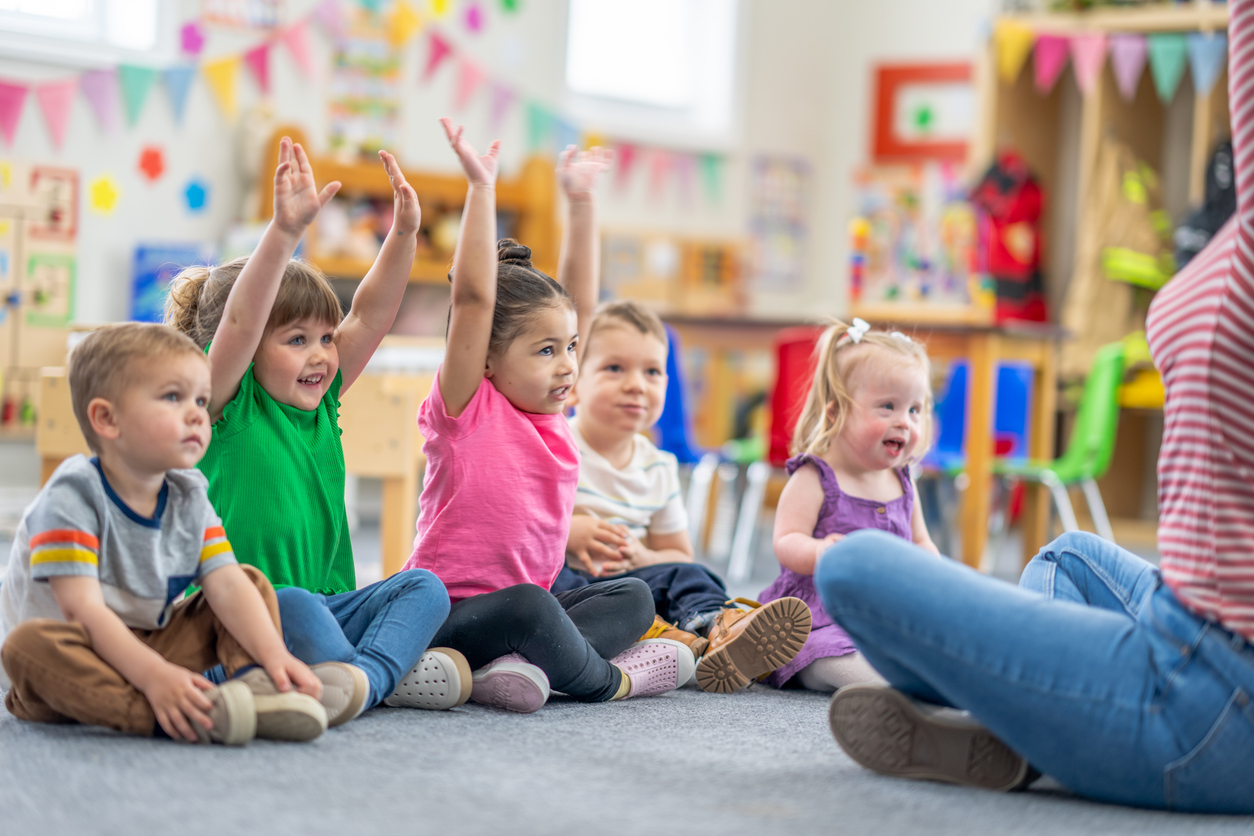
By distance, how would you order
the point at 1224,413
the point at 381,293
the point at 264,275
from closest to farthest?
the point at 1224,413
the point at 264,275
the point at 381,293

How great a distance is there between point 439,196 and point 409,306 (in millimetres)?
390

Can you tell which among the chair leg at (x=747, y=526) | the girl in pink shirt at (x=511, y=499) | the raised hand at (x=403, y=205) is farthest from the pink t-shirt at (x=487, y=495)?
the chair leg at (x=747, y=526)

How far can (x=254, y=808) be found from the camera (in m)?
1.16

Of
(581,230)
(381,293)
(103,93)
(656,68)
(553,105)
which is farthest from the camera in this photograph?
(656,68)

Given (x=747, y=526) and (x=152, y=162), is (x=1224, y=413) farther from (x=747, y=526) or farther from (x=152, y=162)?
(x=152, y=162)

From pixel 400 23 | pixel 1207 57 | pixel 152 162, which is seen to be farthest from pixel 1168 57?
pixel 152 162

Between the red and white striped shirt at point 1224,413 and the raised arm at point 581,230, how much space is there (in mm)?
988

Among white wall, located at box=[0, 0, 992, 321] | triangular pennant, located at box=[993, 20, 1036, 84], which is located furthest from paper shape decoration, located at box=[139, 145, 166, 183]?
triangular pennant, located at box=[993, 20, 1036, 84]

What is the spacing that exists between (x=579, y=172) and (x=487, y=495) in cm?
56

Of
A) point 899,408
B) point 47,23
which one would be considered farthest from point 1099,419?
point 47,23

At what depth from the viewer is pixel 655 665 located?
1.78m

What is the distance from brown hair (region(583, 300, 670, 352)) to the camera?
2.10m

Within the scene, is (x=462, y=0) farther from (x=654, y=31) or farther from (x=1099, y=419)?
(x=1099, y=419)

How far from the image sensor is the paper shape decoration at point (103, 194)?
383cm
